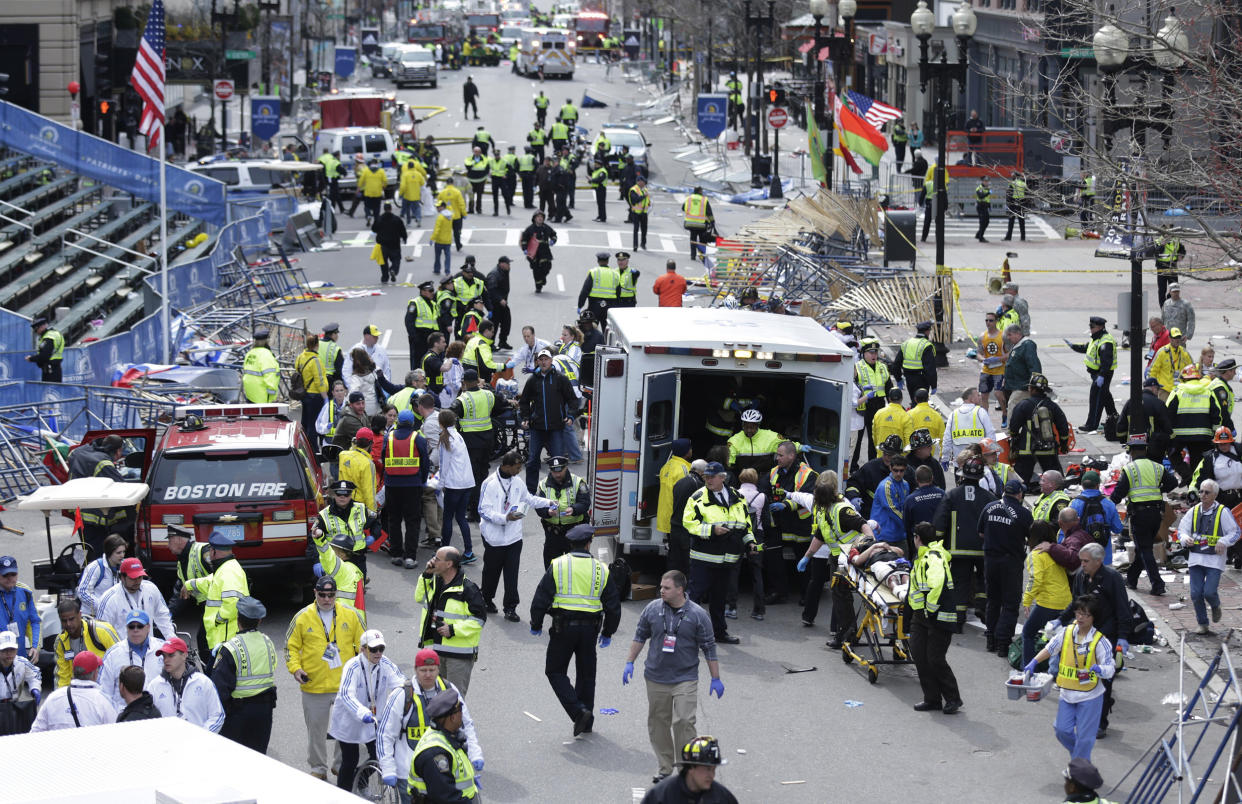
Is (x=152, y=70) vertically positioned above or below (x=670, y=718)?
above

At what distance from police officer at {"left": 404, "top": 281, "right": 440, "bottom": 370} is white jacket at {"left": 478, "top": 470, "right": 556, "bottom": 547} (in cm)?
874

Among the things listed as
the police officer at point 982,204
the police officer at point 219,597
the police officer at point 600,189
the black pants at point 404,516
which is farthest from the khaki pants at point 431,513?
the police officer at point 600,189

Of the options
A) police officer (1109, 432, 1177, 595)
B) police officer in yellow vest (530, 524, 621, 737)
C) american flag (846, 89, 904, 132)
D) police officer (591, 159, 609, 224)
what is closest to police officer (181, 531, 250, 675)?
police officer in yellow vest (530, 524, 621, 737)

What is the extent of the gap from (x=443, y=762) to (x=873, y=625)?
5693 mm

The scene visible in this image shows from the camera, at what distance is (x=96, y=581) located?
1309 cm

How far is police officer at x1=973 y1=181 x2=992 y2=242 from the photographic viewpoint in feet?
124

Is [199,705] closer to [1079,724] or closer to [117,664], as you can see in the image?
[117,664]

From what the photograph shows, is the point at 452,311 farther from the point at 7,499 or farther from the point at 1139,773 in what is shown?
the point at 1139,773

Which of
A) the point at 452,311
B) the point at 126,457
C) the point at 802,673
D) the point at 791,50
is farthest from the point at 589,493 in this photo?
the point at 791,50

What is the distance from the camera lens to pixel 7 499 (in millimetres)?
18906

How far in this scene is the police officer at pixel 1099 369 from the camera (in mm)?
21375

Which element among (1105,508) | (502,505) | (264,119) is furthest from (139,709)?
(264,119)

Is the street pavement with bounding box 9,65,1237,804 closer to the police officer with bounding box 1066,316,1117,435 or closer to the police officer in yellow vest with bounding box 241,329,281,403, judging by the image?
the police officer in yellow vest with bounding box 241,329,281,403

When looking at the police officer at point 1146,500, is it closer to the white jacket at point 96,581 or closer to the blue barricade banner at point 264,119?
the white jacket at point 96,581
